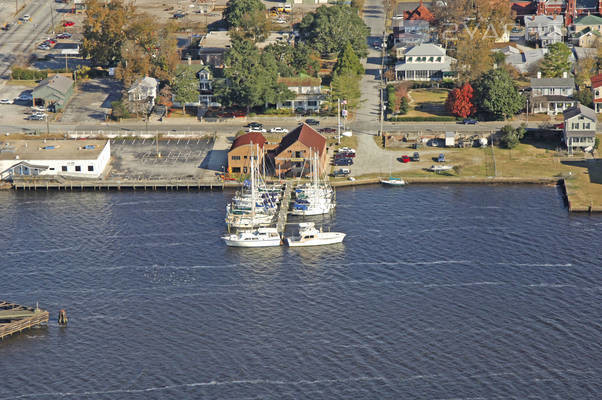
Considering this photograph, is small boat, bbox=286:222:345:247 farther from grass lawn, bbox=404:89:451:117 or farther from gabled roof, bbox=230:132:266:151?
grass lawn, bbox=404:89:451:117

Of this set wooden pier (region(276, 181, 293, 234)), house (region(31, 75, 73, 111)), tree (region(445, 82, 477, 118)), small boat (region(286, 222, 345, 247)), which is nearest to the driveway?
house (region(31, 75, 73, 111))

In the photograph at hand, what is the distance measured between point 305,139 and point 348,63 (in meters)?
43.8

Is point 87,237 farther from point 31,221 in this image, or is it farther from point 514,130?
point 514,130

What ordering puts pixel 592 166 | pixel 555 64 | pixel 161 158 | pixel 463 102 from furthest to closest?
pixel 555 64 < pixel 463 102 < pixel 161 158 < pixel 592 166

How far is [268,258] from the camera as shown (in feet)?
414

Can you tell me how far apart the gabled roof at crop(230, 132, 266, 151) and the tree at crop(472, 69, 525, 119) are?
1486 inches

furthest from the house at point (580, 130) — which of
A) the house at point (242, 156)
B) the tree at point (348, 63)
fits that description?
the house at point (242, 156)

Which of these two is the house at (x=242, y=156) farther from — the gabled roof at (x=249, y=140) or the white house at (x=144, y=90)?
the white house at (x=144, y=90)

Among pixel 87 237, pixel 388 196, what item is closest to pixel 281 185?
pixel 388 196

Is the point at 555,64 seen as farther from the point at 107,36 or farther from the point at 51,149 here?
the point at 51,149

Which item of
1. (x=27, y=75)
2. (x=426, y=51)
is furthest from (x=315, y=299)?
(x=27, y=75)

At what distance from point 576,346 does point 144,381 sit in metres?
41.6

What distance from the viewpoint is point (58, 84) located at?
187m

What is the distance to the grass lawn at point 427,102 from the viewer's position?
582 ft
